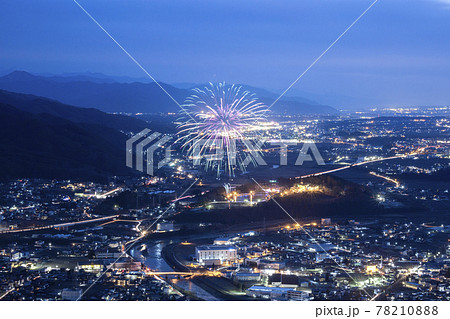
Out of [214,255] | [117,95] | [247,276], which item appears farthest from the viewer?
[117,95]

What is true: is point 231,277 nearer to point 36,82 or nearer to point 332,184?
point 332,184

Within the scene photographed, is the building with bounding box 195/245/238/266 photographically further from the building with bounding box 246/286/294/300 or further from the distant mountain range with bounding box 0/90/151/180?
the distant mountain range with bounding box 0/90/151/180

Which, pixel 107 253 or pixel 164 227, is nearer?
pixel 107 253

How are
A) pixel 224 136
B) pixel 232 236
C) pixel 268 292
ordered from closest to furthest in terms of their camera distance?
pixel 268 292 → pixel 232 236 → pixel 224 136

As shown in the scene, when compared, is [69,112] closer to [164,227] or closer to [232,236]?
[164,227]

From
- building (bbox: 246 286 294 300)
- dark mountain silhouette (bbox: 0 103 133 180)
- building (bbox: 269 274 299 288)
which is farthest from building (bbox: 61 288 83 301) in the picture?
dark mountain silhouette (bbox: 0 103 133 180)

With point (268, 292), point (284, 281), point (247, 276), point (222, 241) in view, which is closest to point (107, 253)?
point (222, 241)

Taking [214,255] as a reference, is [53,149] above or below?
above
